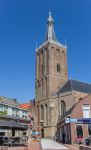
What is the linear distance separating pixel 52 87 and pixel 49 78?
2.41 m

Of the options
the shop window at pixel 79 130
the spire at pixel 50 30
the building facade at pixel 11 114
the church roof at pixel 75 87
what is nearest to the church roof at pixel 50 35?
the spire at pixel 50 30

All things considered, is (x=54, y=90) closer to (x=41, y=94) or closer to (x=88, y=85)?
(x=41, y=94)

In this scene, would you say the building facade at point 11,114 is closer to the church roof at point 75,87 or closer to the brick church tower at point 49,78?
the brick church tower at point 49,78

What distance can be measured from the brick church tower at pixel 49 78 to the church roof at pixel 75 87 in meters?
2.57

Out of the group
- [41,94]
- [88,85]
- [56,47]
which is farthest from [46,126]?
[56,47]

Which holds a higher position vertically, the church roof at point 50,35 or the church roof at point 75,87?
the church roof at point 50,35

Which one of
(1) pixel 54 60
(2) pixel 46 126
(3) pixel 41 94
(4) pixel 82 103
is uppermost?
(1) pixel 54 60

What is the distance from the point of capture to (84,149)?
13992 mm

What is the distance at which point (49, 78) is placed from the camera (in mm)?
60531

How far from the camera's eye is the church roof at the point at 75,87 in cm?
5684

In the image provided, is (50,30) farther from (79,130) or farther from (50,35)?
(79,130)

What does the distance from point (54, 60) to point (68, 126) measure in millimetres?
31180

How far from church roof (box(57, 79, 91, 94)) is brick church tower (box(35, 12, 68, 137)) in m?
2.57

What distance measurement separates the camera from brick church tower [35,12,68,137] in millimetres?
57112
